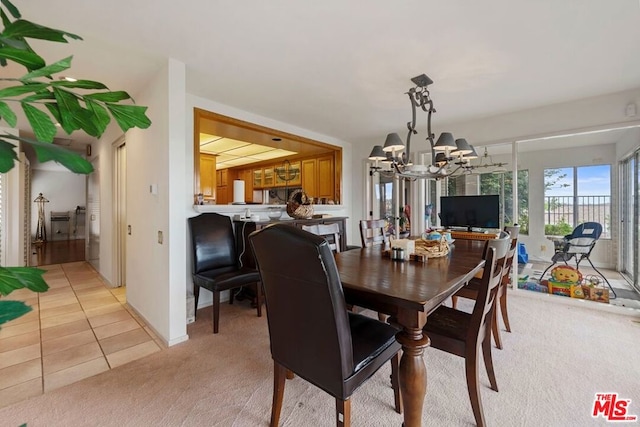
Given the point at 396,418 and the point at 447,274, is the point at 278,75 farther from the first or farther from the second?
the point at 396,418

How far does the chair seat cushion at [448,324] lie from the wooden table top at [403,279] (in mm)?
298

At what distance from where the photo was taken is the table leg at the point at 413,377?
1.27 metres

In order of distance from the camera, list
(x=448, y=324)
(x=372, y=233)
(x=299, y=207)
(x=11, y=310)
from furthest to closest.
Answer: (x=299, y=207), (x=372, y=233), (x=448, y=324), (x=11, y=310)

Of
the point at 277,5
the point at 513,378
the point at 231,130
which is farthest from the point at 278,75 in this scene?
the point at 513,378

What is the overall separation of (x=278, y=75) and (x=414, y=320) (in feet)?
7.82

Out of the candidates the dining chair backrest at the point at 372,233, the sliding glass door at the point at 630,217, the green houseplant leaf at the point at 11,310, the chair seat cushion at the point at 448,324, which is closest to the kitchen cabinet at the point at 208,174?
the dining chair backrest at the point at 372,233

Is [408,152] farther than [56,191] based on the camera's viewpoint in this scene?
No

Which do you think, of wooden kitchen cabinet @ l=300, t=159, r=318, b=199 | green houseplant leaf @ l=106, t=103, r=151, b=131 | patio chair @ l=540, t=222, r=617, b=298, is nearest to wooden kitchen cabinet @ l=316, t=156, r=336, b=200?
wooden kitchen cabinet @ l=300, t=159, r=318, b=199

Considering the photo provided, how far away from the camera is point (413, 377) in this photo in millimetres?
1280

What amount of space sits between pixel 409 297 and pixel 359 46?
1891 mm

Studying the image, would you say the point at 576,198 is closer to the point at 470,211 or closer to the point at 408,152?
the point at 470,211

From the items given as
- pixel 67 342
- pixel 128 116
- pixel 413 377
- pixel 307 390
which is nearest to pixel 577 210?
pixel 413 377

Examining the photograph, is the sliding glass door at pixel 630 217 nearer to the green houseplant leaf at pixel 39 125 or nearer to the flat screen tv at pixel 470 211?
the flat screen tv at pixel 470 211

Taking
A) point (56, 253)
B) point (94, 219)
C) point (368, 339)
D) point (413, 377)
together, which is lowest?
point (56, 253)
